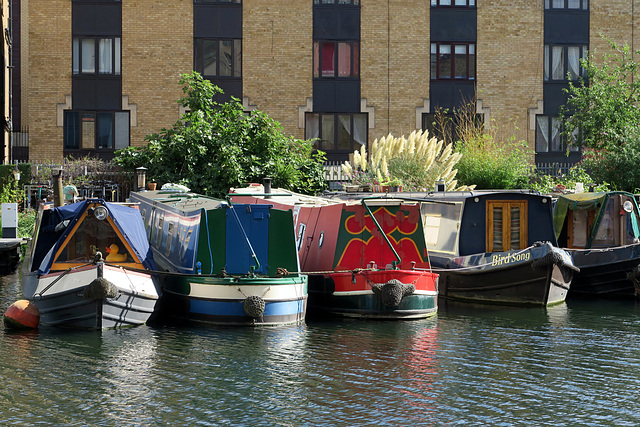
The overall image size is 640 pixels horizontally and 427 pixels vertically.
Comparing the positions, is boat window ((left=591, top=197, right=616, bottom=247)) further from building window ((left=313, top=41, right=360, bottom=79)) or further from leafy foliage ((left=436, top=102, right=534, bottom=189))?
building window ((left=313, top=41, right=360, bottom=79))

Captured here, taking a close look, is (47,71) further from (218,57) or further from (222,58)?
(222,58)

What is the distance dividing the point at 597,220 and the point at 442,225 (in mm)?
4177

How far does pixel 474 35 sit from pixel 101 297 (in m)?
26.0

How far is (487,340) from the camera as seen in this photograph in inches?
625

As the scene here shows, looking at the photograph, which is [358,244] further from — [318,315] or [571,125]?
[571,125]

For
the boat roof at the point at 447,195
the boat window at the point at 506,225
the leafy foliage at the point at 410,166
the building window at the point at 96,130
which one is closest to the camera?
the boat roof at the point at 447,195

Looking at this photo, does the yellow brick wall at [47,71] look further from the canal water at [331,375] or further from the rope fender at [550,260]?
the rope fender at [550,260]

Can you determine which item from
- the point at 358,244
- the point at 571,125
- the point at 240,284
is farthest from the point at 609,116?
the point at 240,284

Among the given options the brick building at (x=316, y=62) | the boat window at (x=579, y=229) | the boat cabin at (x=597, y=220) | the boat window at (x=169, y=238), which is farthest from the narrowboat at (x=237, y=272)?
the brick building at (x=316, y=62)

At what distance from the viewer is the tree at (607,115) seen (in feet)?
102

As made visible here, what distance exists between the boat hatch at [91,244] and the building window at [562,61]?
25.5 meters

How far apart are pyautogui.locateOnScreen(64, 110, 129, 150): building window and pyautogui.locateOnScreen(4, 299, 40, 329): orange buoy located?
811 inches

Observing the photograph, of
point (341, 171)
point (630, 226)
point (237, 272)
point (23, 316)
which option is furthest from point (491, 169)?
point (23, 316)

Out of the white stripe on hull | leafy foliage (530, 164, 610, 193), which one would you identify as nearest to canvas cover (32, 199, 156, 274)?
the white stripe on hull
